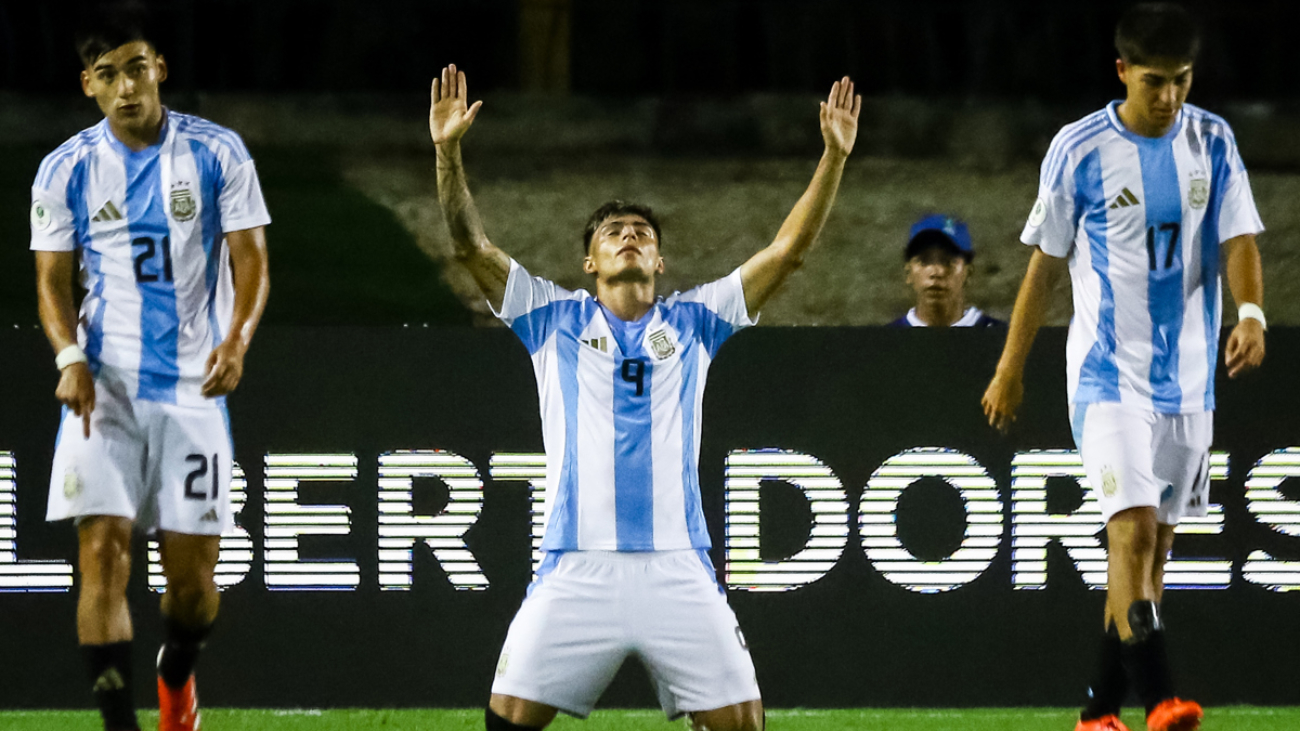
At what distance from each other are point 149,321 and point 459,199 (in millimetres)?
1372

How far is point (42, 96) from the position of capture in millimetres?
13914

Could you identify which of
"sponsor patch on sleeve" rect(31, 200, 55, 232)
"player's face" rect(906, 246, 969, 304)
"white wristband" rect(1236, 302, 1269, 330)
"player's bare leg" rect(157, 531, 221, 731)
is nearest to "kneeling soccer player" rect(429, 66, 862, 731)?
"white wristband" rect(1236, 302, 1269, 330)

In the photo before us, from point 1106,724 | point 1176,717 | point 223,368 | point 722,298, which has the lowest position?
point 1106,724

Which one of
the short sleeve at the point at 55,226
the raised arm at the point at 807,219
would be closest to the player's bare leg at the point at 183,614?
the short sleeve at the point at 55,226

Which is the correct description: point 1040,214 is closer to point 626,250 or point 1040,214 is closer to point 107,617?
point 626,250

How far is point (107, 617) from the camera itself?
5.16m

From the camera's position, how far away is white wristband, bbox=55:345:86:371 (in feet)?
17.5

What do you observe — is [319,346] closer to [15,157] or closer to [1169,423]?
[1169,423]

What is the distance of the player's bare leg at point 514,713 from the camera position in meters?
4.32

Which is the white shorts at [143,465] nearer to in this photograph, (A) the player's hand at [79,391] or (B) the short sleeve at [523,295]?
(A) the player's hand at [79,391]

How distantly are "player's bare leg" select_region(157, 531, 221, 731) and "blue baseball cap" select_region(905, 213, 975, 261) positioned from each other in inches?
122

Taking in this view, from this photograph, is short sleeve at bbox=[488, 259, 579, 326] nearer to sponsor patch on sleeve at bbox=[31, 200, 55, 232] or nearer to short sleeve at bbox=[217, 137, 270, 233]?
short sleeve at bbox=[217, 137, 270, 233]

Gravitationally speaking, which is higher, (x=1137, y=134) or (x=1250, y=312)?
(x=1137, y=134)

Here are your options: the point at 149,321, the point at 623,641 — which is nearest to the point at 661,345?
the point at 623,641
